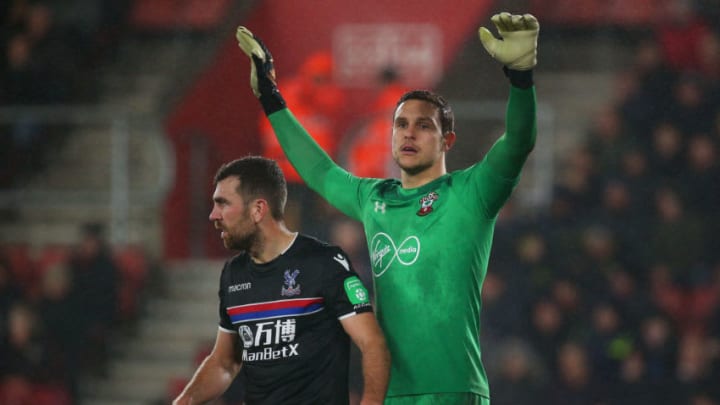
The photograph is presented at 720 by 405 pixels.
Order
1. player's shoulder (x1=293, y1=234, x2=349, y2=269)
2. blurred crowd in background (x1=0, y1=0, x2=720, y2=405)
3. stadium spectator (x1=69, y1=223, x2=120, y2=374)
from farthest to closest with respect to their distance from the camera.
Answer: stadium spectator (x1=69, y1=223, x2=120, y2=374)
blurred crowd in background (x1=0, y1=0, x2=720, y2=405)
player's shoulder (x1=293, y1=234, x2=349, y2=269)

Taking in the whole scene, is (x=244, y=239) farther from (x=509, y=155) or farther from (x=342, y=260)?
(x=509, y=155)

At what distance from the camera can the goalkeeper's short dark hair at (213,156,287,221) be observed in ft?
14.5

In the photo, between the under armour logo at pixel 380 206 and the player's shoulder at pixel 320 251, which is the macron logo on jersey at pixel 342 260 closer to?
the player's shoulder at pixel 320 251

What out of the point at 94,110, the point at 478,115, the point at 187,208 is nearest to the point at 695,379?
the point at 478,115

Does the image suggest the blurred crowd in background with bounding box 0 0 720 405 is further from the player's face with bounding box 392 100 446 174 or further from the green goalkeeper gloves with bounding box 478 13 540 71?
the green goalkeeper gloves with bounding box 478 13 540 71

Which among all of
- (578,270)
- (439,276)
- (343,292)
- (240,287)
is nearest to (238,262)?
(240,287)

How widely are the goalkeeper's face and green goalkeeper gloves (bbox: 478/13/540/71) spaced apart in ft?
1.71

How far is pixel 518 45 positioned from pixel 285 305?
45.6 inches

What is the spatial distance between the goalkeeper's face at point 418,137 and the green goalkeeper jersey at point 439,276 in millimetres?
91

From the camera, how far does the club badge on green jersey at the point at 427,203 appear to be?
443 centimetres

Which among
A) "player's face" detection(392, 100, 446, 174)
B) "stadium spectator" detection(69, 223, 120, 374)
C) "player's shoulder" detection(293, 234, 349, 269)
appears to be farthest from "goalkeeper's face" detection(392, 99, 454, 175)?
"stadium spectator" detection(69, 223, 120, 374)

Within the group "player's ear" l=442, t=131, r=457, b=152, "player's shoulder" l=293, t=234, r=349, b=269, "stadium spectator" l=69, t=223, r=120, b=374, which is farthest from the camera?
"stadium spectator" l=69, t=223, r=120, b=374

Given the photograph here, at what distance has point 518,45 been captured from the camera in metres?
3.96

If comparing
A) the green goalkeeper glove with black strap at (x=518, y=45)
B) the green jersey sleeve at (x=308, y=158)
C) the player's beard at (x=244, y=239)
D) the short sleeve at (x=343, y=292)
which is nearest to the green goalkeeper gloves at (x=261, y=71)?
the green jersey sleeve at (x=308, y=158)
